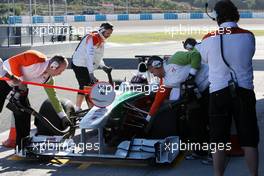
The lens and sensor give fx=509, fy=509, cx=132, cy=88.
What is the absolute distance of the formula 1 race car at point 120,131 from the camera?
5.82 m

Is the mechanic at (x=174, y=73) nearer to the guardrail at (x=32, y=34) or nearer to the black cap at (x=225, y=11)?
the black cap at (x=225, y=11)

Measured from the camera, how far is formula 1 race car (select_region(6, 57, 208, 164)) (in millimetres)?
5816

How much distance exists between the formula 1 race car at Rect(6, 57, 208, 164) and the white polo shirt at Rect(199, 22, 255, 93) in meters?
1.37

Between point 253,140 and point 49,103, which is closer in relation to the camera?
point 253,140

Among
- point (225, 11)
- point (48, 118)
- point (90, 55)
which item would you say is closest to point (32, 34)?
point (90, 55)

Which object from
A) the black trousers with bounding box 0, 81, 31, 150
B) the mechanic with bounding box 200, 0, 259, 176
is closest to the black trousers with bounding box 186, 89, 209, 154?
the mechanic with bounding box 200, 0, 259, 176

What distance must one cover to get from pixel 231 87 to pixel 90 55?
4031 millimetres

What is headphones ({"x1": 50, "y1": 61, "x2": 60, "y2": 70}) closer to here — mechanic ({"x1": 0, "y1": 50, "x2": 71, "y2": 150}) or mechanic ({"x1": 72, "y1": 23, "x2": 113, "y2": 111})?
mechanic ({"x1": 0, "y1": 50, "x2": 71, "y2": 150})

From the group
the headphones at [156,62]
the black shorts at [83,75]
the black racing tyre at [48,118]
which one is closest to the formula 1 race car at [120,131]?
the black racing tyre at [48,118]

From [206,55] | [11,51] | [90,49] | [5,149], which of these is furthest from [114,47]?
[206,55]

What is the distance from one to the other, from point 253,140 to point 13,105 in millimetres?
3031

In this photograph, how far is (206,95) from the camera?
6.20m

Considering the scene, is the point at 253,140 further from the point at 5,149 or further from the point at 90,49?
the point at 90,49

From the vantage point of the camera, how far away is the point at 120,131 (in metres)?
6.44
